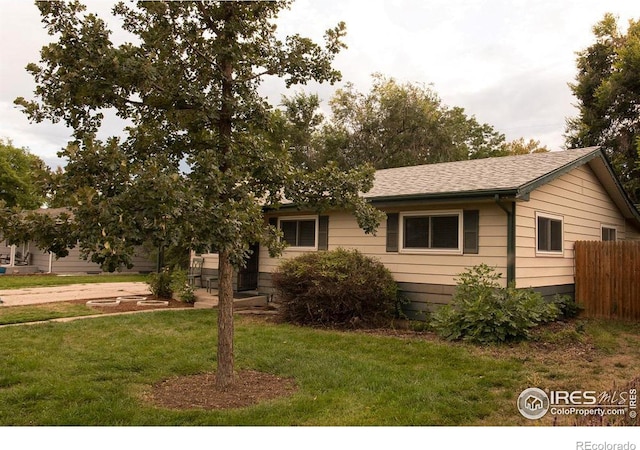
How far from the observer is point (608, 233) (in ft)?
43.1

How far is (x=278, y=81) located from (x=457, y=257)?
16.8ft

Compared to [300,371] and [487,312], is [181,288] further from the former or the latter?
[487,312]

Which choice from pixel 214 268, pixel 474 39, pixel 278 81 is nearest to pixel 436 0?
pixel 474 39

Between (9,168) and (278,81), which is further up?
(9,168)

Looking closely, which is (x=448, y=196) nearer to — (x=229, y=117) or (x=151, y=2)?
(x=229, y=117)

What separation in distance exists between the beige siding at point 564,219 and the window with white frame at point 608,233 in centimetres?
13

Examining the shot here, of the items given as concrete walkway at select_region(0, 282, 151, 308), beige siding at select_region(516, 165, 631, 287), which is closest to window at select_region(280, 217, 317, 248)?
concrete walkway at select_region(0, 282, 151, 308)

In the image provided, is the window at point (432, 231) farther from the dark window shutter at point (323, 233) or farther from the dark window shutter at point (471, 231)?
the dark window shutter at point (323, 233)

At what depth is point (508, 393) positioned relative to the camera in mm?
4914

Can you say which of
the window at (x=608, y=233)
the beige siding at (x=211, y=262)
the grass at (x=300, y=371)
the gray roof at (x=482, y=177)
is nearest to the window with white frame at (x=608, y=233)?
the window at (x=608, y=233)

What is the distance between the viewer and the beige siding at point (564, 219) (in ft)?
29.3

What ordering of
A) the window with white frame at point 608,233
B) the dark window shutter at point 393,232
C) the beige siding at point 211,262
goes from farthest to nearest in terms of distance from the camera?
the beige siding at point 211,262 < the window with white frame at point 608,233 < the dark window shutter at point 393,232

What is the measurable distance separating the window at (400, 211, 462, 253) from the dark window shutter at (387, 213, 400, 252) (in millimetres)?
134

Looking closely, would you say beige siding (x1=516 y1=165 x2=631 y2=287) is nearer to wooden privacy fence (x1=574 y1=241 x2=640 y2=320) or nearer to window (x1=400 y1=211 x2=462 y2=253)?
wooden privacy fence (x1=574 y1=241 x2=640 y2=320)
